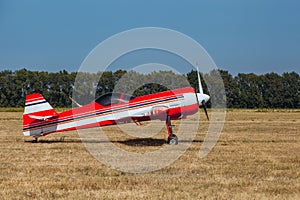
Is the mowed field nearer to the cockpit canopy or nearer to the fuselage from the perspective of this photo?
the fuselage

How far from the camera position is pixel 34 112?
17172 millimetres

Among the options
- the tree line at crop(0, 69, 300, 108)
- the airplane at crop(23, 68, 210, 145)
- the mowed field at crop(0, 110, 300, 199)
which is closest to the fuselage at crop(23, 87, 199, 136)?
the airplane at crop(23, 68, 210, 145)

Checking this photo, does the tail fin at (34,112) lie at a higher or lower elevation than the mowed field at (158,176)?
higher

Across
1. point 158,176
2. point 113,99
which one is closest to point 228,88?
point 113,99

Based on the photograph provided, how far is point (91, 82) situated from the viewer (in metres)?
66.4

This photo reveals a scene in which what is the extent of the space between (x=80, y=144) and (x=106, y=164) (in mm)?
5351

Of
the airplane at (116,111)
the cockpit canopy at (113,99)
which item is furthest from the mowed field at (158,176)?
the cockpit canopy at (113,99)

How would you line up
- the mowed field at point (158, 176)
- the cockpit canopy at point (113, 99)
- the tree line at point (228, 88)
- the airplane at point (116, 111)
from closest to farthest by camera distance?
the mowed field at point (158, 176)
the airplane at point (116, 111)
the cockpit canopy at point (113, 99)
the tree line at point (228, 88)

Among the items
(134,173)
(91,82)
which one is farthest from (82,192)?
(91,82)

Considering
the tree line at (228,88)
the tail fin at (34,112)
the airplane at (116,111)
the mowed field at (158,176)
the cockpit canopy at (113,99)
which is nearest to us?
the mowed field at (158,176)

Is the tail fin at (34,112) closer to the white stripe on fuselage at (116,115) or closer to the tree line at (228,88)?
the white stripe on fuselage at (116,115)

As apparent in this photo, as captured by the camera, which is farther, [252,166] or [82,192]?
[252,166]

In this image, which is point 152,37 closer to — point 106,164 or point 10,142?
point 106,164

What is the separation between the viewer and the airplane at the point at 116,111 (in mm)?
16766
